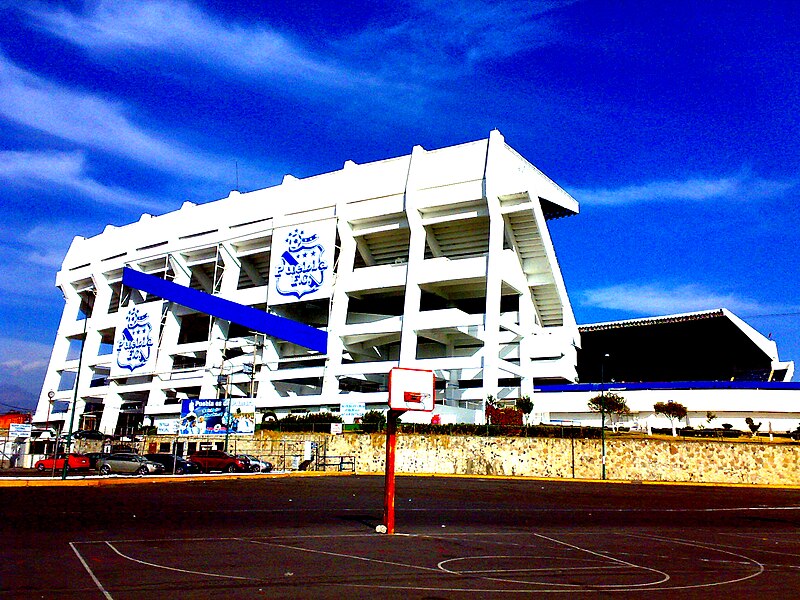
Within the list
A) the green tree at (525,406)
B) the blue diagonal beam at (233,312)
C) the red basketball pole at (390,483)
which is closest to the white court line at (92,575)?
the red basketball pole at (390,483)

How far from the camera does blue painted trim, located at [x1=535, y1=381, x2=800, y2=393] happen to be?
57.3m

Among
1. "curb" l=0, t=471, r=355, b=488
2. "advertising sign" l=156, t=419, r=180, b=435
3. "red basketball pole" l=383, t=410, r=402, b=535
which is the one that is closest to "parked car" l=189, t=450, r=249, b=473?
"curb" l=0, t=471, r=355, b=488

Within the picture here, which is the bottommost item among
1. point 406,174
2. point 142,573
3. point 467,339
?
point 142,573

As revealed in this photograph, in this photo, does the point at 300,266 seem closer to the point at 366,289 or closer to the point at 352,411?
the point at 366,289

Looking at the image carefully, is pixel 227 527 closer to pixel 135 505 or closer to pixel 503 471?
pixel 135 505

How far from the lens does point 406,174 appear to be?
187 feet

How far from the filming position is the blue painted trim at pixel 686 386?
5728 centimetres

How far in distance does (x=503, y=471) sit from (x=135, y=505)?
90.7 ft

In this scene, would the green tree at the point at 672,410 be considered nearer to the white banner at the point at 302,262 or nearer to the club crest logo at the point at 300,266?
the white banner at the point at 302,262

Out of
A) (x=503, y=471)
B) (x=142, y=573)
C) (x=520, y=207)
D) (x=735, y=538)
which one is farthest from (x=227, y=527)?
(x=520, y=207)

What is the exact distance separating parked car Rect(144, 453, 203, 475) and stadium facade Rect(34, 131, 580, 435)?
37.1ft

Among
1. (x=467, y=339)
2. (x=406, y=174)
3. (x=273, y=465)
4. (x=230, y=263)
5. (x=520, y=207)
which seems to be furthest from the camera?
(x=230, y=263)

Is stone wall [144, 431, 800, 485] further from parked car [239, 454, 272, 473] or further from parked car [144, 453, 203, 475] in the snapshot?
parked car [144, 453, 203, 475]

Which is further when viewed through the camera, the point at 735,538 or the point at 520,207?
the point at 520,207
